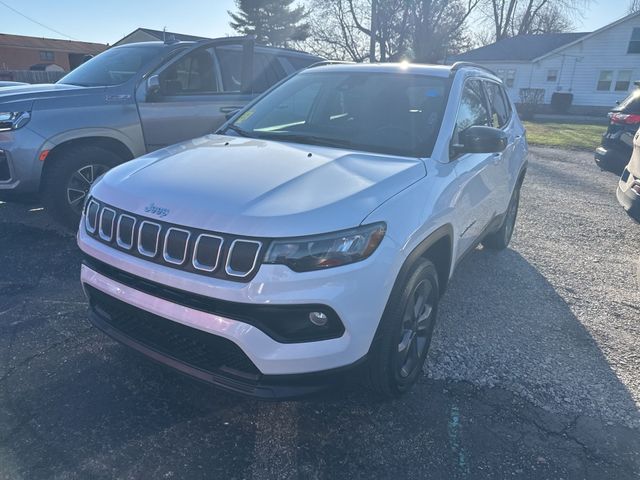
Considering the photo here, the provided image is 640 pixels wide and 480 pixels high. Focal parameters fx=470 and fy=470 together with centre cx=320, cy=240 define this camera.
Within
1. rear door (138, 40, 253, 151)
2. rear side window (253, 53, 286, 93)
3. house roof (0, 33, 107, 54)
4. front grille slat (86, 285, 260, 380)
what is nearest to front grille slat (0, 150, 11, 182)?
rear door (138, 40, 253, 151)

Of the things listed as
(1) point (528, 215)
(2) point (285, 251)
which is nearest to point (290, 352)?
(2) point (285, 251)

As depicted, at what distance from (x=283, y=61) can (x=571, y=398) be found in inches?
230

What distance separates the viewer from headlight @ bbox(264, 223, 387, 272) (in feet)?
6.55

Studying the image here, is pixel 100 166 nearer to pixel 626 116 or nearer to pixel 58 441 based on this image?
pixel 58 441

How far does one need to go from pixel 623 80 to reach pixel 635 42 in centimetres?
228

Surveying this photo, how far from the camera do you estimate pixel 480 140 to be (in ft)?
9.64

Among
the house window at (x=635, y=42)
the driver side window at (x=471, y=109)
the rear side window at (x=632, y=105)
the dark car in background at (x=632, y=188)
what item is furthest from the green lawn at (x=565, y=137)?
the house window at (x=635, y=42)

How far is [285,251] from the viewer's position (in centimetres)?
200

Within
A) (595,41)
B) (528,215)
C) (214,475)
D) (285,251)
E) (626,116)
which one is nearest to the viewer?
(285,251)

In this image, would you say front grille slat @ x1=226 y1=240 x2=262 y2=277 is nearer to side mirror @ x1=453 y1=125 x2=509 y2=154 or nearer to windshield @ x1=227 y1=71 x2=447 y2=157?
windshield @ x1=227 y1=71 x2=447 y2=157

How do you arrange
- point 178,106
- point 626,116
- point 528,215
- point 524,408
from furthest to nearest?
1. point 626,116
2. point 528,215
3. point 178,106
4. point 524,408

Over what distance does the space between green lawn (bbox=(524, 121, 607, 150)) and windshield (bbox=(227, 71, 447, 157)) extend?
41.7ft

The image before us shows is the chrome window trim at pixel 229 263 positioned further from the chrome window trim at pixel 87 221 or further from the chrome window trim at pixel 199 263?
the chrome window trim at pixel 87 221

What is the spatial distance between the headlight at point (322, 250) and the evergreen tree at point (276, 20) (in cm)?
4376
